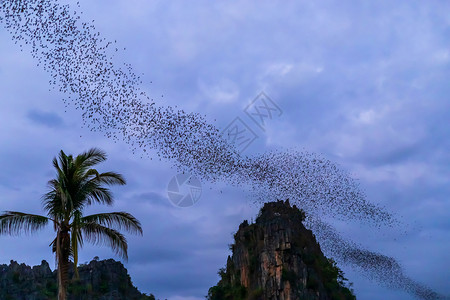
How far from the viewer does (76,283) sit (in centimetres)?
9731

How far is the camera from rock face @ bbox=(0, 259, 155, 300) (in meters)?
95.6

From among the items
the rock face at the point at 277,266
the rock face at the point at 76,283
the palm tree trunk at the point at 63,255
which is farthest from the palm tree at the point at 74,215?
the rock face at the point at 76,283

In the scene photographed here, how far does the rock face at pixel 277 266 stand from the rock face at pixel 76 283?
1904 centimetres

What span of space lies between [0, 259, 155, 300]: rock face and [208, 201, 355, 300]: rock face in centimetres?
1904

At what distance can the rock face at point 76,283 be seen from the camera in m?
95.6

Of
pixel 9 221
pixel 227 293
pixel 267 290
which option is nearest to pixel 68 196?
pixel 9 221

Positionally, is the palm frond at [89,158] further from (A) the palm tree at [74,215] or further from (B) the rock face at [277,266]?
(B) the rock face at [277,266]

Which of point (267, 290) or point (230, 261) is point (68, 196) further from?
point (230, 261)

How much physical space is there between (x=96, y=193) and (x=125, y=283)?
296 ft

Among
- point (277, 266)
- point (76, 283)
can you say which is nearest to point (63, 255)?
point (277, 266)

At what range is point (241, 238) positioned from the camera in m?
96.9

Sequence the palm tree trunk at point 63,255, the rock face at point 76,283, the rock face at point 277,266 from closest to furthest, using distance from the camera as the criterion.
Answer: the palm tree trunk at point 63,255
the rock face at point 277,266
the rock face at point 76,283

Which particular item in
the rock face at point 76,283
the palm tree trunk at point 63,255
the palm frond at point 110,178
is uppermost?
the rock face at point 76,283

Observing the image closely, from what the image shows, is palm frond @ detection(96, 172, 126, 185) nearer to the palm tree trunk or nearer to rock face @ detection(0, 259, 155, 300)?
the palm tree trunk
